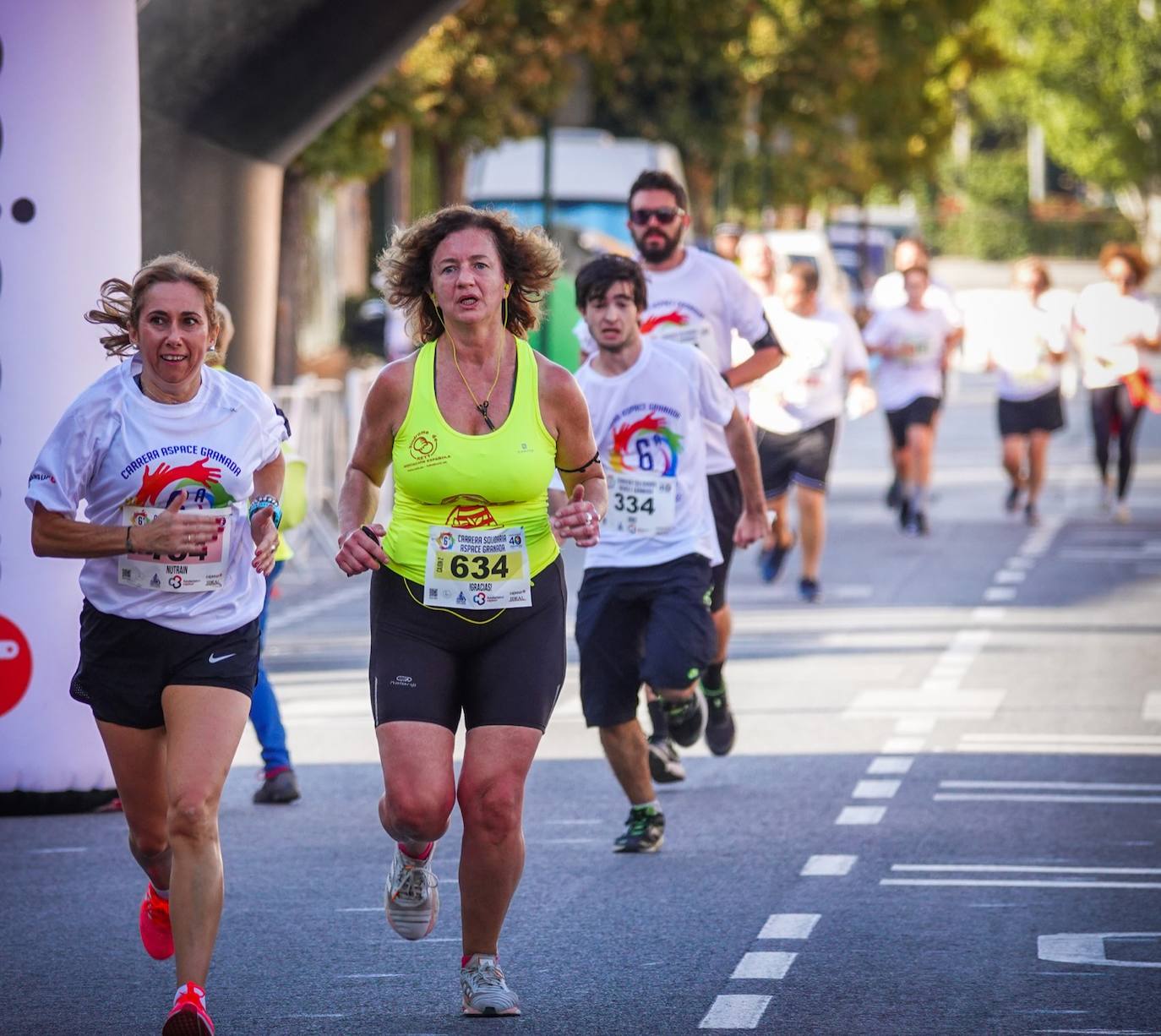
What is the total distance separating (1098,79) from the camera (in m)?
89.8

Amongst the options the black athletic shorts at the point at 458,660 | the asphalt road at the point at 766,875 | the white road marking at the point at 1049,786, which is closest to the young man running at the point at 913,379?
the asphalt road at the point at 766,875

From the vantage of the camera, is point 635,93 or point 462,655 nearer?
point 462,655

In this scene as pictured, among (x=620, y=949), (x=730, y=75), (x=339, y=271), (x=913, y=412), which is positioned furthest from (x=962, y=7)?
(x=620, y=949)

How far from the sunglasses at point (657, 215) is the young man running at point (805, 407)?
528 cm

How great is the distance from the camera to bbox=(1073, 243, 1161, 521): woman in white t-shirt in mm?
19062

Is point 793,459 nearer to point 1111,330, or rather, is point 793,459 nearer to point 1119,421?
point 1111,330

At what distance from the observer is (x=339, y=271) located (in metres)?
35.7

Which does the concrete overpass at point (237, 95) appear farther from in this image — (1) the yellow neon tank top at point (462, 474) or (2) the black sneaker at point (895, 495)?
(2) the black sneaker at point (895, 495)

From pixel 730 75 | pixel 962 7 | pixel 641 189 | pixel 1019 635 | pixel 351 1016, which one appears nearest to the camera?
pixel 351 1016

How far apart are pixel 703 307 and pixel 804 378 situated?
5805 millimetres

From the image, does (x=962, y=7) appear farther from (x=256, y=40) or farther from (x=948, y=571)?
(x=256, y=40)

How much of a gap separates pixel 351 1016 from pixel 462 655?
919 millimetres

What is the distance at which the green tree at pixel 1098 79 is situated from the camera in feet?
292

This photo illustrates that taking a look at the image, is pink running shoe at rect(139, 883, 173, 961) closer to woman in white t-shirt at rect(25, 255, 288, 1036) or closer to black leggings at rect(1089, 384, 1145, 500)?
woman in white t-shirt at rect(25, 255, 288, 1036)
